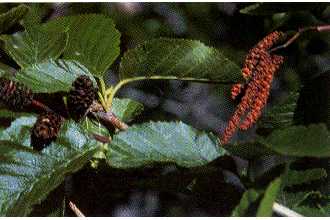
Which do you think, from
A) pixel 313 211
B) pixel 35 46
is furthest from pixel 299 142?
pixel 35 46

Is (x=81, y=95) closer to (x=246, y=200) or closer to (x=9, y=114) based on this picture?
(x=9, y=114)

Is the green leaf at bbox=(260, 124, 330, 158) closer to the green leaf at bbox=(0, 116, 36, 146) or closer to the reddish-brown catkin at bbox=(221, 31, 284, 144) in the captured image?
the reddish-brown catkin at bbox=(221, 31, 284, 144)

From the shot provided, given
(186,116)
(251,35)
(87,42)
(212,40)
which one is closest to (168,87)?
(186,116)

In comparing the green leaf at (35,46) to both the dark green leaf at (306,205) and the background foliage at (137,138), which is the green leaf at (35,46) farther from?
the dark green leaf at (306,205)

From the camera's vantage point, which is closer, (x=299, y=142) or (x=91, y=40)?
(x=299, y=142)

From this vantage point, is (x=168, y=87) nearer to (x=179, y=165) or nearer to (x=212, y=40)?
(x=212, y=40)

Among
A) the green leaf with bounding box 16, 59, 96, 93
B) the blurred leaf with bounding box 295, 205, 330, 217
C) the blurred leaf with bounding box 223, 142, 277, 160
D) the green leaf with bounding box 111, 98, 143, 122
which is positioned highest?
the green leaf with bounding box 16, 59, 96, 93

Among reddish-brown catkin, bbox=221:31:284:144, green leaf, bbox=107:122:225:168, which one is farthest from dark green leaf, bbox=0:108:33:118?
reddish-brown catkin, bbox=221:31:284:144
